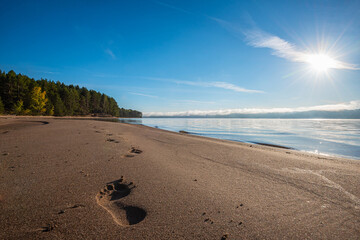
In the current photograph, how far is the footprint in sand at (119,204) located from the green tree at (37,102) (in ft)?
179

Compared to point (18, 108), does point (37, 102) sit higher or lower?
higher

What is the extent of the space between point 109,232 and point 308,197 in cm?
325

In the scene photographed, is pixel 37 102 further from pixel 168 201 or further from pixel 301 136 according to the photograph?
pixel 301 136

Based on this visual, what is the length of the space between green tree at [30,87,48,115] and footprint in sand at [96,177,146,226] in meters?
54.5

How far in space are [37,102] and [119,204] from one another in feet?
181

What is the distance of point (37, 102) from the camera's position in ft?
135

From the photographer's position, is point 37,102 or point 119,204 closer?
point 119,204

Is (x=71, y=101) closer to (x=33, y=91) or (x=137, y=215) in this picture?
(x=33, y=91)

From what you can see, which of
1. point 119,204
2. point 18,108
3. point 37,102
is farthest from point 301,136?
point 37,102

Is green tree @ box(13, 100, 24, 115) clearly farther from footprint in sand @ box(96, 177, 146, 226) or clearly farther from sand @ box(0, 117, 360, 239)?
footprint in sand @ box(96, 177, 146, 226)

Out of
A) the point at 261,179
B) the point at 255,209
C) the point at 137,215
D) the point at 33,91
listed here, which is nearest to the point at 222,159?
the point at 261,179

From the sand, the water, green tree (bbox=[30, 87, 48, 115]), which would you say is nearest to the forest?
green tree (bbox=[30, 87, 48, 115])

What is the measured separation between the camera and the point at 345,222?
1983 mm

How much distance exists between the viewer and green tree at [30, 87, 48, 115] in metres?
40.5
